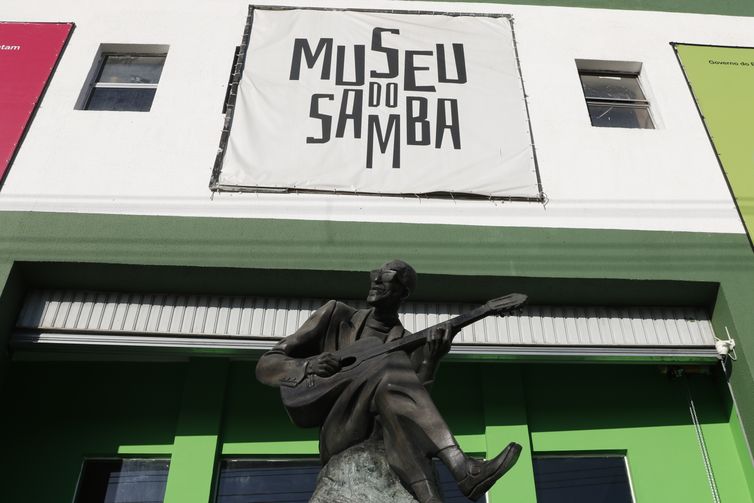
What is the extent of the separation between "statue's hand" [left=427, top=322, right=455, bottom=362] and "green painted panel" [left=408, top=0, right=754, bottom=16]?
23.9ft

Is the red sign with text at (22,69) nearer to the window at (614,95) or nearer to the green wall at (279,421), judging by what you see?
the green wall at (279,421)

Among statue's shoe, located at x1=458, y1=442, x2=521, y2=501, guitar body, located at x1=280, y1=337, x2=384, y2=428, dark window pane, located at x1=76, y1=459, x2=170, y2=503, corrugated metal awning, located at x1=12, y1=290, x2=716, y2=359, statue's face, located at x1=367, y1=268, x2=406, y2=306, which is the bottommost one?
Answer: statue's shoe, located at x1=458, y1=442, x2=521, y2=501

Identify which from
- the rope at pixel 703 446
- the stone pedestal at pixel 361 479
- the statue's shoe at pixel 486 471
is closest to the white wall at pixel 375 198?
the rope at pixel 703 446

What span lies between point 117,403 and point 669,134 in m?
6.56

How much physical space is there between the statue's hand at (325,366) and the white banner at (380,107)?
4.24 meters

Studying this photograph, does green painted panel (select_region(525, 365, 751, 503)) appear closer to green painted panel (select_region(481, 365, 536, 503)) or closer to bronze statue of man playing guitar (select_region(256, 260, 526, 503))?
green painted panel (select_region(481, 365, 536, 503))

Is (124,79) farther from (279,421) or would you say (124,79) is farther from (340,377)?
(340,377)

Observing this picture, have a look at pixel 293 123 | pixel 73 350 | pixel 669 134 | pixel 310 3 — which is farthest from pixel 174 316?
pixel 669 134

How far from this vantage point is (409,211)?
7.97 meters

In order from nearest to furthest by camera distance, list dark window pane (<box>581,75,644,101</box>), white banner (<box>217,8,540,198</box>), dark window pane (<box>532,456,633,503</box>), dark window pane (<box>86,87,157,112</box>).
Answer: dark window pane (<box>532,456,633,503</box>) < white banner (<box>217,8,540,198</box>) < dark window pane (<box>86,87,157,112</box>) < dark window pane (<box>581,75,644,101</box>)

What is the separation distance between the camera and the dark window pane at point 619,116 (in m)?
9.34

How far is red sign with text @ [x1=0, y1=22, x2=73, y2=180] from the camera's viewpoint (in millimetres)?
8359

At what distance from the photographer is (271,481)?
7.39 metres

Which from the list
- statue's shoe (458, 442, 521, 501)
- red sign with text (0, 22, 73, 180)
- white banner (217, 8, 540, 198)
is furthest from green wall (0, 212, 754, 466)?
statue's shoe (458, 442, 521, 501)
